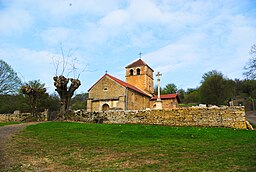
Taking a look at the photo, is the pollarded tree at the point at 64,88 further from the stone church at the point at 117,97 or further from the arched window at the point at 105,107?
the arched window at the point at 105,107

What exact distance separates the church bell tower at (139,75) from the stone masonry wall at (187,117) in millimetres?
17389

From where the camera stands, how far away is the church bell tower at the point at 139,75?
114 ft

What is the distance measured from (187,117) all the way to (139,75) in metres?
20.5

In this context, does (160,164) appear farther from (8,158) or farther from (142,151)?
(8,158)

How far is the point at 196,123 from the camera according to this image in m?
14.9

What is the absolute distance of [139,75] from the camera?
35.2 meters

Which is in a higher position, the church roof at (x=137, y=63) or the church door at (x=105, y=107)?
the church roof at (x=137, y=63)

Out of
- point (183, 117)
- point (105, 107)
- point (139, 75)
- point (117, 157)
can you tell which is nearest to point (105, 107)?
point (105, 107)

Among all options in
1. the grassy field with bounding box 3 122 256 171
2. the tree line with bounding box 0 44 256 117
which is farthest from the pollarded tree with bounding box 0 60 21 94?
the grassy field with bounding box 3 122 256 171

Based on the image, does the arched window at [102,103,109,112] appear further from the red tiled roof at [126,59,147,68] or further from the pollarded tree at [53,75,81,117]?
the red tiled roof at [126,59,147,68]

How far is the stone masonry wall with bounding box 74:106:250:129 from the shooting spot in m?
14.1

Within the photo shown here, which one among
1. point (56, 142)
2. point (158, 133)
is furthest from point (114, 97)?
point (56, 142)

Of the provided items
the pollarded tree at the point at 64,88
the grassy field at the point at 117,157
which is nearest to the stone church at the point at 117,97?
the pollarded tree at the point at 64,88

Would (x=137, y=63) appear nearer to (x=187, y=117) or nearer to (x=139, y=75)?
(x=139, y=75)
